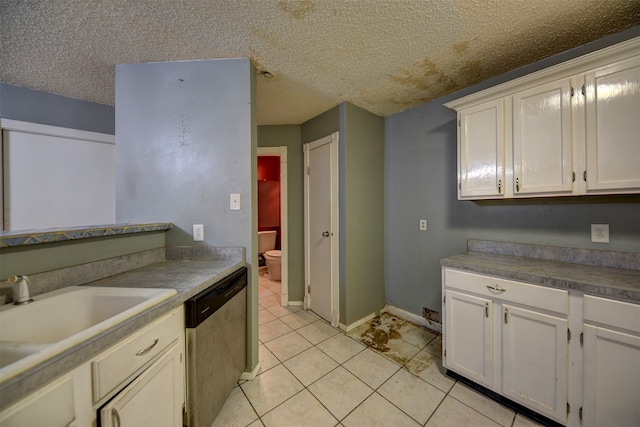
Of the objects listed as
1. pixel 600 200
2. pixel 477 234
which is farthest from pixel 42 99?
pixel 600 200

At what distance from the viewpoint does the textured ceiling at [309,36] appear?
1.19m

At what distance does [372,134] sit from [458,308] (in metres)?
1.91

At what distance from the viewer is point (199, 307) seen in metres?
1.09

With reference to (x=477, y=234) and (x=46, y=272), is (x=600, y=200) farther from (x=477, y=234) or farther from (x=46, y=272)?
(x=46, y=272)

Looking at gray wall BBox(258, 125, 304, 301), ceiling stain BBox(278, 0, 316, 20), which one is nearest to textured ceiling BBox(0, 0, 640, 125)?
ceiling stain BBox(278, 0, 316, 20)

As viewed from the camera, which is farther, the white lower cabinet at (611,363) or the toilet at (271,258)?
the toilet at (271,258)

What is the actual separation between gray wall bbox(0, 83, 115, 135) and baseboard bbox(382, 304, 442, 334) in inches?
144

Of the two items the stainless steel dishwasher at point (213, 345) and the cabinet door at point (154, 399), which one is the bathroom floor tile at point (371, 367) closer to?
the stainless steel dishwasher at point (213, 345)

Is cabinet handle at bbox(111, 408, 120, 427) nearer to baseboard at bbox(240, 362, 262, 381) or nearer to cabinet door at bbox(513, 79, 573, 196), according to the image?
baseboard at bbox(240, 362, 262, 381)

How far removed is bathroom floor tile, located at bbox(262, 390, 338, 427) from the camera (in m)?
1.30

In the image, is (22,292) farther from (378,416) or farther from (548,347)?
(548,347)

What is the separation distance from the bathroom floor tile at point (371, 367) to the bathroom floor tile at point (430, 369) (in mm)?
141

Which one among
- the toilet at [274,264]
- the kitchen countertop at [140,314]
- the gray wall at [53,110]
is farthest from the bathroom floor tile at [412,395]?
the gray wall at [53,110]

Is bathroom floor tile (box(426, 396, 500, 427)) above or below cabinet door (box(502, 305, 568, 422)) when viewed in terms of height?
below
